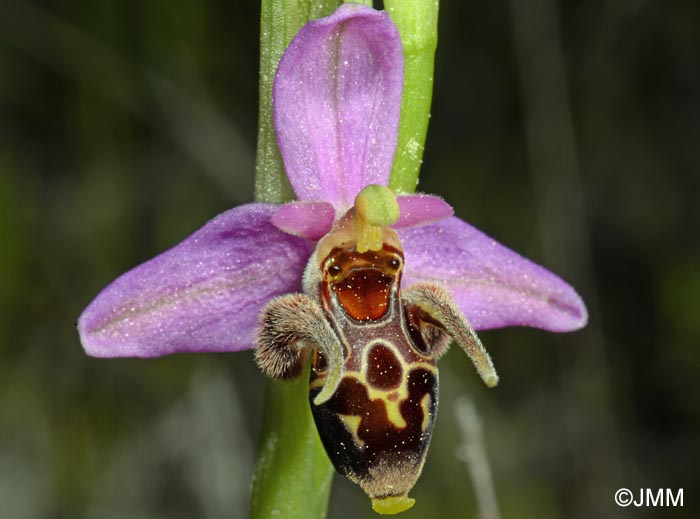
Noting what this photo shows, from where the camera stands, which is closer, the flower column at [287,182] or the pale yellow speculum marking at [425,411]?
the pale yellow speculum marking at [425,411]

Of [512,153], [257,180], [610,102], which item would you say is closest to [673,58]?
[610,102]

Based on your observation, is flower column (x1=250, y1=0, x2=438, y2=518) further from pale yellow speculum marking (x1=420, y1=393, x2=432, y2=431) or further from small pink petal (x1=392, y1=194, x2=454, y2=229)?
pale yellow speculum marking (x1=420, y1=393, x2=432, y2=431)

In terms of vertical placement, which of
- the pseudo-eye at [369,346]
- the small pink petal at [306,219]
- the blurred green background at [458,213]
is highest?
the small pink petal at [306,219]

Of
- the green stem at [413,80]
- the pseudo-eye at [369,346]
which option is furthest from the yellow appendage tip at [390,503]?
the green stem at [413,80]

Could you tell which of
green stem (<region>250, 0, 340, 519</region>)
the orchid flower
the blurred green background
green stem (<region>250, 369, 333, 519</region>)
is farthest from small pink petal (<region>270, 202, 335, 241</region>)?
the blurred green background

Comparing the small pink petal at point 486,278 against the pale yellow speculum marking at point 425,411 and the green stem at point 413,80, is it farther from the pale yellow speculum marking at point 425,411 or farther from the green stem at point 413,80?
the pale yellow speculum marking at point 425,411

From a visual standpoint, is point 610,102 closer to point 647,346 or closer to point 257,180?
point 647,346

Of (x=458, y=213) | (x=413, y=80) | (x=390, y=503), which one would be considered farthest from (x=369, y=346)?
(x=458, y=213)
